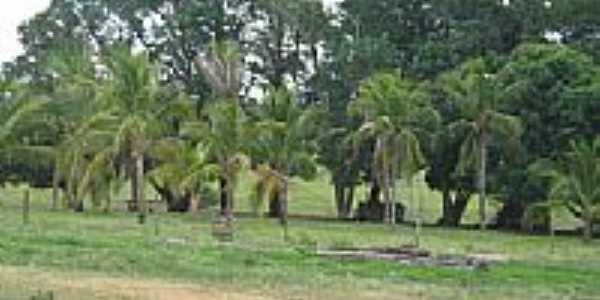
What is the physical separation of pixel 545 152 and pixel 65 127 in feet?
65.1

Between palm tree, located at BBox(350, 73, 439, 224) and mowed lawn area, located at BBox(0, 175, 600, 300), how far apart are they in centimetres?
525

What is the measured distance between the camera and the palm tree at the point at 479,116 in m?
47.3

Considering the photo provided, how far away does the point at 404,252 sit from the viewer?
30.4 meters

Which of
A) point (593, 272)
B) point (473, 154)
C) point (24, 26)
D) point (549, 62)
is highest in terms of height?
point (24, 26)

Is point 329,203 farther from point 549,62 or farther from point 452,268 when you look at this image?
point 452,268

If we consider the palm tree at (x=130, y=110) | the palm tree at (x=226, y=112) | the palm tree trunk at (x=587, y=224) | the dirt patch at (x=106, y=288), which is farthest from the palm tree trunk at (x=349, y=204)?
the dirt patch at (x=106, y=288)

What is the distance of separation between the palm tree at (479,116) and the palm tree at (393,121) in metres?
1.34

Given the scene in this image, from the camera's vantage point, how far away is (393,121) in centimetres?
4794

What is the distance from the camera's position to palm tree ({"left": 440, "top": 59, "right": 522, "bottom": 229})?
47281 millimetres

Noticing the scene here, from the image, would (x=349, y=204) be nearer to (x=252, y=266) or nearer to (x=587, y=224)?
(x=587, y=224)

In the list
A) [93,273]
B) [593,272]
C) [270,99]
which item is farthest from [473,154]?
[93,273]

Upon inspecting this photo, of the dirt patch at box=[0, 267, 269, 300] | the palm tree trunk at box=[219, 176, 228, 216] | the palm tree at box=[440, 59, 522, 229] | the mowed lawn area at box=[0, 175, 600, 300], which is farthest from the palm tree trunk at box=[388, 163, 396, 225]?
the dirt patch at box=[0, 267, 269, 300]

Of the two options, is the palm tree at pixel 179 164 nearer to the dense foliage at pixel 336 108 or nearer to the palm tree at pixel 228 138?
the dense foliage at pixel 336 108

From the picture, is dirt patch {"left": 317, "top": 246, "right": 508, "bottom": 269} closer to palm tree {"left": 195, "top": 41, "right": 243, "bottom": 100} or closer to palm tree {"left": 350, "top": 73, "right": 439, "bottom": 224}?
palm tree {"left": 195, "top": 41, "right": 243, "bottom": 100}
